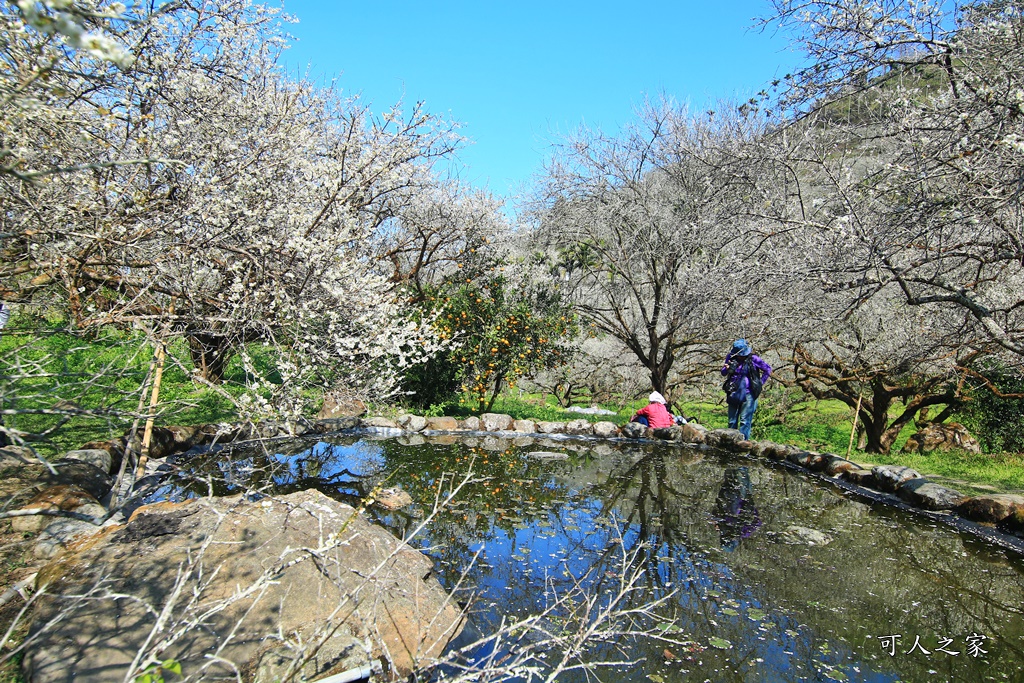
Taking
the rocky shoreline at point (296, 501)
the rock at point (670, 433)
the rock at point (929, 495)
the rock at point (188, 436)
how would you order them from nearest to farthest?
the rocky shoreline at point (296, 501) → the rock at point (929, 495) → the rock at point (188, 436) → the rock at point (670, 433)

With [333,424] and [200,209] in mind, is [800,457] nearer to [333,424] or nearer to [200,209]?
[333,424]

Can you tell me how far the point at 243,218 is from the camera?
602cm

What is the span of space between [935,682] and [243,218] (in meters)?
6.17

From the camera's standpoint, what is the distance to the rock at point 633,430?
457 inches

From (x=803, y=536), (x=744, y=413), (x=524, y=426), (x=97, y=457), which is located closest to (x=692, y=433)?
(x=744, y=413)

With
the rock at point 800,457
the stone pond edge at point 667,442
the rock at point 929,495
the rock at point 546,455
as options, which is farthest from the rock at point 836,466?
the rock at point 546,455

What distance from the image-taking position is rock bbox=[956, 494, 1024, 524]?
6.48m

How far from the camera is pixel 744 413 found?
1094cm

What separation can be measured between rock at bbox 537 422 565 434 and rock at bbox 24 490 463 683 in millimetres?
6562

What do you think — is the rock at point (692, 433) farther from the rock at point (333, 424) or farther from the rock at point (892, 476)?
the rock at point (333, 424)

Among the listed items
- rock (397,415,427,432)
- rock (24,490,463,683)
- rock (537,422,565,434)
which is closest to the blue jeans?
rock (537,422,565,434)

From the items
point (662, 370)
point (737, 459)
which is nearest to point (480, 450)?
point (737, 459)

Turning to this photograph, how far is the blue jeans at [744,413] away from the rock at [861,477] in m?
2.23

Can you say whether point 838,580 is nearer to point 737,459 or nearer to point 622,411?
point 737,459
